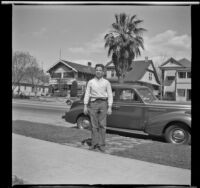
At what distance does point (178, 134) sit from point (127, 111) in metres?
1.64

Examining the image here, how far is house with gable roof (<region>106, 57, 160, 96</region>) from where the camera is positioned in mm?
39688

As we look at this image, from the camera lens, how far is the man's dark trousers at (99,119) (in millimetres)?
5873

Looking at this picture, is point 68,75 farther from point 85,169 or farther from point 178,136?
point 85,169

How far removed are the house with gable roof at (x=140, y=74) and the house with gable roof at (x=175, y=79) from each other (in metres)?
2.50

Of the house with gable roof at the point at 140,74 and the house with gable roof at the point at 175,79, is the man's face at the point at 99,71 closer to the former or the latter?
the house with gable roof at the point at 175,79

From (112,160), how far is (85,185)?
4.03 feet

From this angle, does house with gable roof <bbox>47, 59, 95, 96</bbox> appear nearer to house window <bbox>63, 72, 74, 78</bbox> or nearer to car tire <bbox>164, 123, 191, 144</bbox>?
house window <bbox>63, 72, 74, 78</bbox>

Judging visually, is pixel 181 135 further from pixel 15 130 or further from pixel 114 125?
pixel 15 130

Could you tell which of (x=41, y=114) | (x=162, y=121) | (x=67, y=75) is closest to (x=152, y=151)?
(x=162, y=121)

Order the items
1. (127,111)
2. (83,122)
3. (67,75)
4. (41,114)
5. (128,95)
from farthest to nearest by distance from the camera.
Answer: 1. (67,75)
2. (41,114)
3. (83,122)
4. (128,95)
5. (127,111)

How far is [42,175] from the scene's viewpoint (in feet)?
13.6

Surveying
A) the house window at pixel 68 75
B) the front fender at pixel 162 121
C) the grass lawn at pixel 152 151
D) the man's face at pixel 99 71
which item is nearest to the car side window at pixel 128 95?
the front fender at pixel 162 121

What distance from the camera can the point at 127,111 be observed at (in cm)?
773

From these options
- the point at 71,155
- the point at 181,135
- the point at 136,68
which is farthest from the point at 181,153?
the point at 136,68
